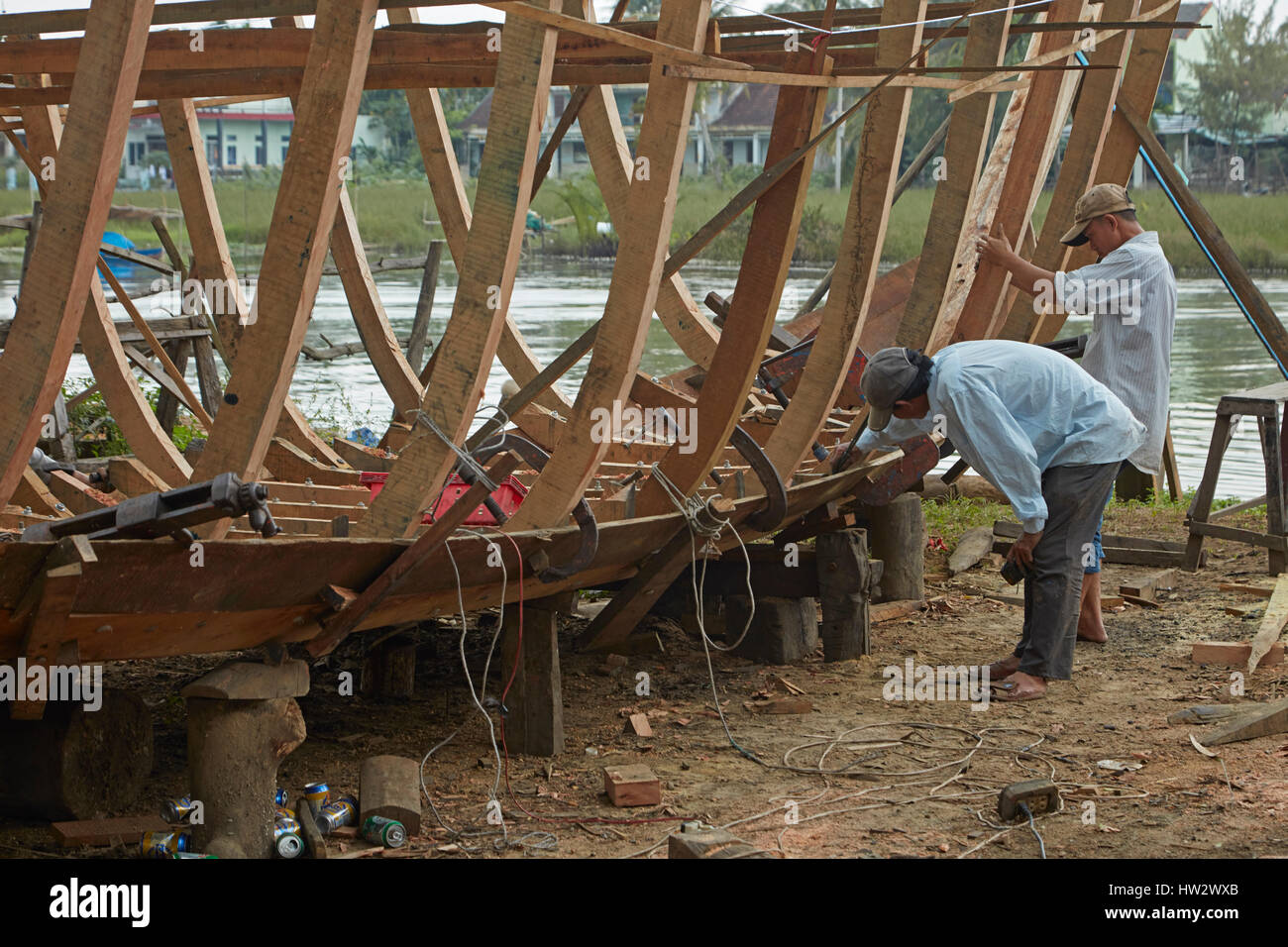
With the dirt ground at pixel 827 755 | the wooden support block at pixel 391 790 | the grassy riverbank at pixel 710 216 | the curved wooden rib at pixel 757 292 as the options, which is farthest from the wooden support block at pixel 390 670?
the grassy riverbank at pixel 710 216

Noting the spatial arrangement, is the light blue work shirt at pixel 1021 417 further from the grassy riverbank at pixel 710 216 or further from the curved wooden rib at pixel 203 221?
the grassy riverbank at pixel 710 216

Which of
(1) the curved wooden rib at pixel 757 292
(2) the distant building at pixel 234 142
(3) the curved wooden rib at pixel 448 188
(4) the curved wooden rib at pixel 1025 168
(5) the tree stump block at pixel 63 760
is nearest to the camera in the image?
(5) the tree stump block at pixel 63 760

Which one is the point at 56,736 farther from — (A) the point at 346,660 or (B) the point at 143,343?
(B) the point at 143,343

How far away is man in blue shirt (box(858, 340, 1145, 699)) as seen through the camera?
218 inches

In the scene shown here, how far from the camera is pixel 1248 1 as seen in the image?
51469 mm

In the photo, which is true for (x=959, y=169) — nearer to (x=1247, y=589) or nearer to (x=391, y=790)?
(x=1247, y=589)

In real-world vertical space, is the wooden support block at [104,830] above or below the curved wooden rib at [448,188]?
below

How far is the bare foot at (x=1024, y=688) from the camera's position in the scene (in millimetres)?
6051

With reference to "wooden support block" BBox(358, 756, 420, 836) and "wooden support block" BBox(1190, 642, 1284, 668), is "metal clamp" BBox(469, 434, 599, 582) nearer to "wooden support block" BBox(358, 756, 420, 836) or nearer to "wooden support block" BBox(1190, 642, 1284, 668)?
"wooden support block" BBox(358, 756, 420, 836)

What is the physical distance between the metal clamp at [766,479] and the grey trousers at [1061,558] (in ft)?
3.64

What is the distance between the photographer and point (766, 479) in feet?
19.2

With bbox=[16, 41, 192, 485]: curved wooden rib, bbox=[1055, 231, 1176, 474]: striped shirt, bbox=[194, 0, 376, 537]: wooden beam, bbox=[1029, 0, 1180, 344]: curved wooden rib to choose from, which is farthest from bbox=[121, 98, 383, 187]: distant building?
bbox=[194, 0, 376, 537]: wooden beam

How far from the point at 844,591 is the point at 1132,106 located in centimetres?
356

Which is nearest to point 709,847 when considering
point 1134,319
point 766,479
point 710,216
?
point 766,479
